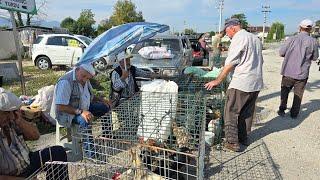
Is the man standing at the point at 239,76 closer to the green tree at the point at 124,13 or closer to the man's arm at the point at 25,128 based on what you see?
the man's arm at the point at 25,128

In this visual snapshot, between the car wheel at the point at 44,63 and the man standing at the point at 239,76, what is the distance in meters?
12.8

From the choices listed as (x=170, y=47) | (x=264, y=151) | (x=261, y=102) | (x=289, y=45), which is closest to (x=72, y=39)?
(x=170, y=47)

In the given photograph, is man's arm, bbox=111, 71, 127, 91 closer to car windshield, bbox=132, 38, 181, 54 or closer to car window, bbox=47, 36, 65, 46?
car windshield, bbox=132, 38, 181, 54

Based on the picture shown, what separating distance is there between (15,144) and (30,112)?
315cm

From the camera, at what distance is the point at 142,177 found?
9.92 feet

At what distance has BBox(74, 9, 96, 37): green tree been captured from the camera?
41.7 metres

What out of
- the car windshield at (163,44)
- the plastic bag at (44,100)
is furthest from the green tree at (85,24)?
the plastic bag at (44,100)

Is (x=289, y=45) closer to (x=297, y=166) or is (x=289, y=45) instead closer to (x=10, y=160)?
(x=297, y=166)

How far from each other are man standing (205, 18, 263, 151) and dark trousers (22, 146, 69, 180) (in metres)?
2.28

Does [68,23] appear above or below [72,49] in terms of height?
above

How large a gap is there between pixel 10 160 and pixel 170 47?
290 inches

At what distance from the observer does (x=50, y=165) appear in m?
2.82

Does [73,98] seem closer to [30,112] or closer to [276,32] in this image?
[30,112]

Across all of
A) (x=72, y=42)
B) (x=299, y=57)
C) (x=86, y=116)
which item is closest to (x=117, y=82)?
(x=86, y=116)
